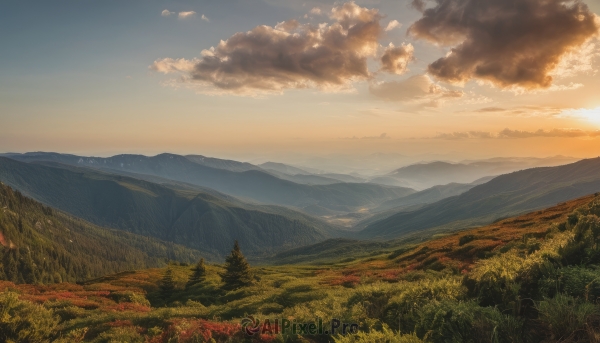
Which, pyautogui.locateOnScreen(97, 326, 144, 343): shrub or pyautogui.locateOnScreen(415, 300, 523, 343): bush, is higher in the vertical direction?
pyautogui.locateOnScreen(415, 300, 523, 343): bush

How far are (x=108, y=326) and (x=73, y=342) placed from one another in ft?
16.5

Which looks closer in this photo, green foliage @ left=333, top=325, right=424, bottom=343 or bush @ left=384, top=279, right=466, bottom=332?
green foliage @ left=333, top=325, right=424, bottom=343

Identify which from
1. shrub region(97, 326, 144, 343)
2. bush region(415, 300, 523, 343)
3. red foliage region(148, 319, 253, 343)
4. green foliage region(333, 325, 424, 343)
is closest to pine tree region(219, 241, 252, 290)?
shrub region(97, 326, 144, 343)

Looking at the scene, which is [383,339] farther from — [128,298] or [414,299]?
[128,298]

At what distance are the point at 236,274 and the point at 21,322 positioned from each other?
118 ft

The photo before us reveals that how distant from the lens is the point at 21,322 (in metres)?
14.1

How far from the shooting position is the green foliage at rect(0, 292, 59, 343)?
13547 mm

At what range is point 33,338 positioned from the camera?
14250 mm

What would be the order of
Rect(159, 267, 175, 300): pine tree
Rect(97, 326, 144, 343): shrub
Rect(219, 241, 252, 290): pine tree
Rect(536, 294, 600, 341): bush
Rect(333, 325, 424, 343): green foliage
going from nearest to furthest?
Rect(536, 294, 600, 341): bush < Rect(333, 325, 424, 343): green foliage < Rect(97, 326, 144, 343): shrub < Rect(219, 241, 252, 290): pine tree < Rect(159, 267, 175, 300): pine tree

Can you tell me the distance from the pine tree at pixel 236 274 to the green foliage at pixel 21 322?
3429 centimetres

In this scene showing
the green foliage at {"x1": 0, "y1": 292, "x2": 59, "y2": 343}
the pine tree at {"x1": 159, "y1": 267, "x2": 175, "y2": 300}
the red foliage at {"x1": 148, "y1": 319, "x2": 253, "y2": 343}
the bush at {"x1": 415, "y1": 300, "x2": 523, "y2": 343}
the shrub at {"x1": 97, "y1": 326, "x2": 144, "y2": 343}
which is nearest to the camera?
the bush at {"x1": 415, "y1": 300, "x2": 523, "y2": 343}

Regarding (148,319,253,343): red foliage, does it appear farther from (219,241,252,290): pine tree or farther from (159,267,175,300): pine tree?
(159,267,175,300): pine tree

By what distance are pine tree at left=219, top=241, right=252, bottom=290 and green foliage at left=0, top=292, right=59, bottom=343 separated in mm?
34285

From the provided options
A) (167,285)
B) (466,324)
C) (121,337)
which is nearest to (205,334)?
(121,337)
